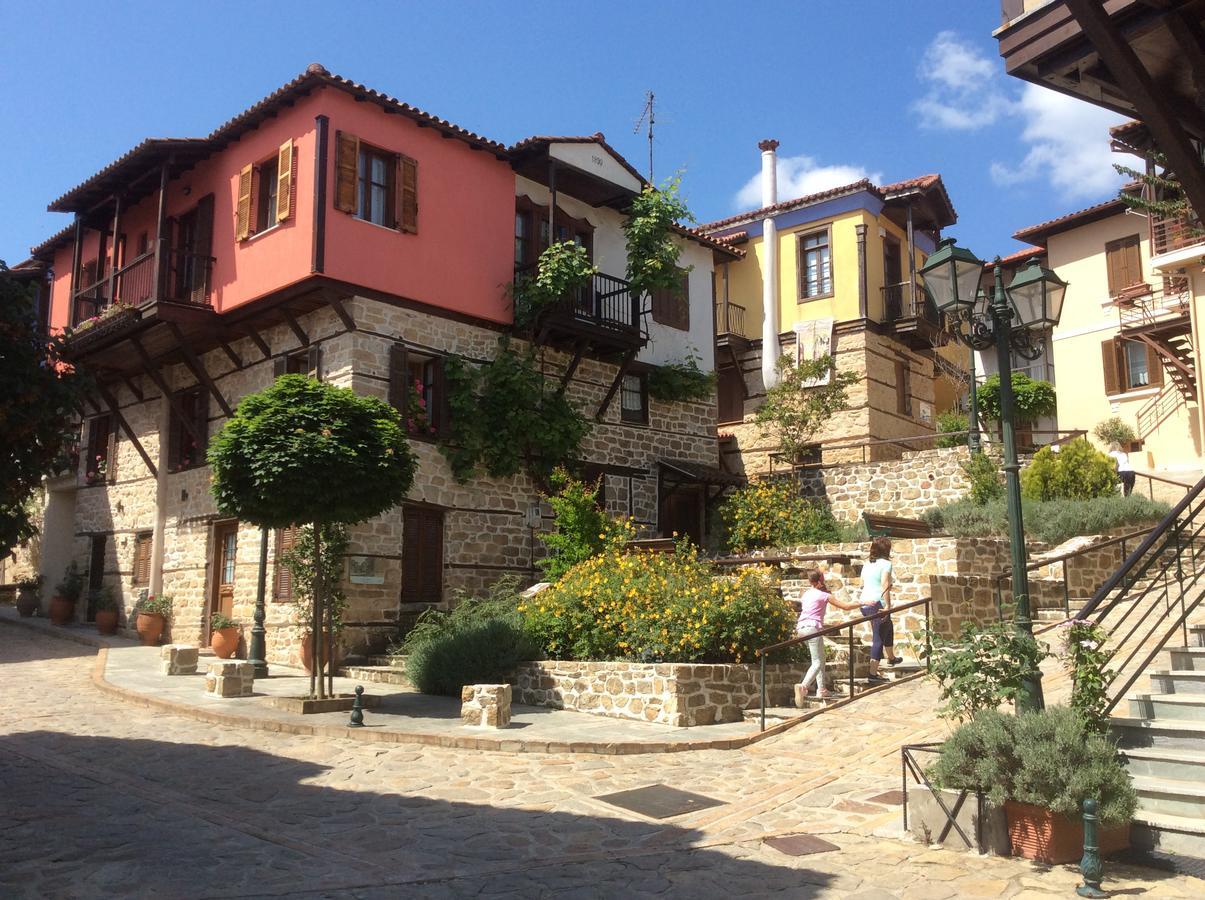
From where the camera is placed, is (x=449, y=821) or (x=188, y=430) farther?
(x=188, y=430)

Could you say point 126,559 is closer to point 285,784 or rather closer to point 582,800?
point 285,784

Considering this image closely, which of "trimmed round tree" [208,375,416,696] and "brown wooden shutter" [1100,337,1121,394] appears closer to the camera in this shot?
"trimmed round tree" [208,375,416,696]

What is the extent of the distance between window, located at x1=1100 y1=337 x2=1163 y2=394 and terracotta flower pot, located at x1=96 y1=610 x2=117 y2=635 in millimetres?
23481

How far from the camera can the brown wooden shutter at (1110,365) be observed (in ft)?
81.6

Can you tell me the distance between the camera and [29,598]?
73.5 ft

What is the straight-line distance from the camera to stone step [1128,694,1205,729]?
7012 millimetres

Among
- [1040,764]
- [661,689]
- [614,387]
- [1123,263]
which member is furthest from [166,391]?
[1123,263]

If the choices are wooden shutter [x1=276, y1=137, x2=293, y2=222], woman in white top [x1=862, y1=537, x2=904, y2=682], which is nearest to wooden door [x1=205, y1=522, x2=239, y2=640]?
wooden shutter [x1=276, y1=137, x2=293, y2=222]

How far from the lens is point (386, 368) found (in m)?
16.3


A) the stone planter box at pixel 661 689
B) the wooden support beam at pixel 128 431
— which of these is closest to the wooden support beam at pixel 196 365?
the wooden support beam at pixel 128 431

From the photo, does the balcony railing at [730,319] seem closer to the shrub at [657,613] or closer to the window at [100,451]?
the shrub at [657,613]

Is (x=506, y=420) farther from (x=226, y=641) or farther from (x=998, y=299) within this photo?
(x=998, y=299)

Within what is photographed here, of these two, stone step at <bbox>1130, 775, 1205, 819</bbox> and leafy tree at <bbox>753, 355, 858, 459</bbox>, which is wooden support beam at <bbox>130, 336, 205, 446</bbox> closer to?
leafy tree at <bbox>753, 355, 858, 459</bbox>

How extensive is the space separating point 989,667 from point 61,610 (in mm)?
20078
